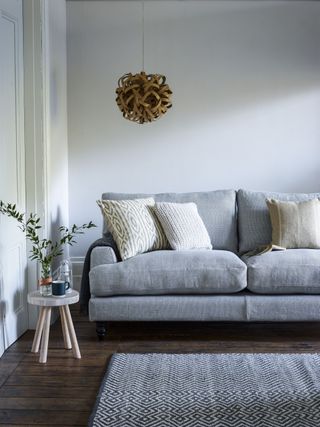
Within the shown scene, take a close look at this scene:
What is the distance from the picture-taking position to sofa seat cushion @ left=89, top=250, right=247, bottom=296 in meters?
3.47

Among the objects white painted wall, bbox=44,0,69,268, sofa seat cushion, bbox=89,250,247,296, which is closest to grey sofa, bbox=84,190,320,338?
sofa seat cushion, bbox=89,250,247,296

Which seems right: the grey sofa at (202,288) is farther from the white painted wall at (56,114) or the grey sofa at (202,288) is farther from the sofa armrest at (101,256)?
the white painted wall at (56,114)

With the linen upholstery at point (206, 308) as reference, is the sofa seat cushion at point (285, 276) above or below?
above

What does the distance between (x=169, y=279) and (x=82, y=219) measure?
150 cm

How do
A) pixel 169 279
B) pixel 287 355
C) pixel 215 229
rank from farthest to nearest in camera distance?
pixel 215 229, pixel 169 279, pixel 287 355

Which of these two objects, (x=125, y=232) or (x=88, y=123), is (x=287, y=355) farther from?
(x=88, y=123)

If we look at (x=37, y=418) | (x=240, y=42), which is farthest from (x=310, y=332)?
(x=240, y=42)

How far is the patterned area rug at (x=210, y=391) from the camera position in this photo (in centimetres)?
241

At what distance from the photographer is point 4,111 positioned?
133 inches

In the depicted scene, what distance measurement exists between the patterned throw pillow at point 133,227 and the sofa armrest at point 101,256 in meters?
0.10

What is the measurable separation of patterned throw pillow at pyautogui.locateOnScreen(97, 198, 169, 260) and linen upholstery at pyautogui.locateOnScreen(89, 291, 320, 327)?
339 millimetres

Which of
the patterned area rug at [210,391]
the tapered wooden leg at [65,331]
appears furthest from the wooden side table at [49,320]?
the patterned area rug at [210,391]

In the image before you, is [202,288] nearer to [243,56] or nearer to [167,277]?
[167,277]

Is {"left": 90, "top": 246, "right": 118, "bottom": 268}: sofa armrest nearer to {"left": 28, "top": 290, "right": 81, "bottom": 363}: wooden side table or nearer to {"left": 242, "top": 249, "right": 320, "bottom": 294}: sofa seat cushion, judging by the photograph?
{"left": 28, "top": 290, "right": 81, "bottom": 363}: wooden side table
